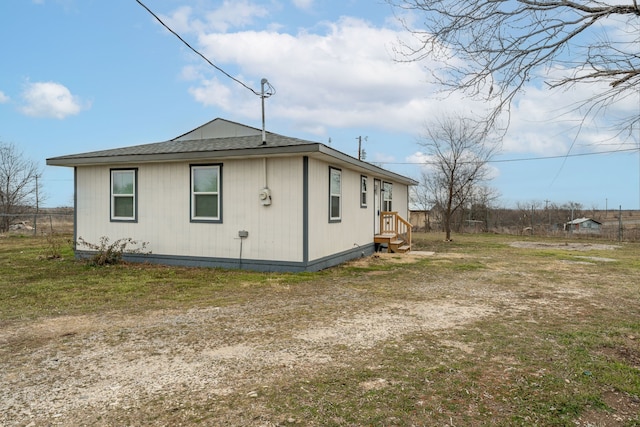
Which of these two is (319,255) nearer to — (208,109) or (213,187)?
(213,187)

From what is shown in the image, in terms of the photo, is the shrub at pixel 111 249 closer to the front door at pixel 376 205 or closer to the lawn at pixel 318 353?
the lawn at pixel 318 353

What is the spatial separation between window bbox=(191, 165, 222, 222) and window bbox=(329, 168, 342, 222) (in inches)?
98.6

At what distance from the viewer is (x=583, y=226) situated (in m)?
21.2

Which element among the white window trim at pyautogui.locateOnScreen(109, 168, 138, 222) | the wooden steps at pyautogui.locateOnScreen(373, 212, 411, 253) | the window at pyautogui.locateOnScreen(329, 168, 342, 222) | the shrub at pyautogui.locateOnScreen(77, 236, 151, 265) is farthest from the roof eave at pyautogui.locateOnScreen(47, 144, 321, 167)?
the wooden steps at pyautogui.locateOnScreen(373, 212, 411, 253)

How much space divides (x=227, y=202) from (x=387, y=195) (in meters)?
7.25

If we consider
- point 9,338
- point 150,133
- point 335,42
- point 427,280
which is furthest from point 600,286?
point 150,133

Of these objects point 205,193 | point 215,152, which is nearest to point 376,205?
point 205,193

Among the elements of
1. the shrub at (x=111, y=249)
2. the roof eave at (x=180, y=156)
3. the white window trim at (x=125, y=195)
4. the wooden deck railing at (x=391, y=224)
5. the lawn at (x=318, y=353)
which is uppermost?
the roof eave at (x=180, y=156)

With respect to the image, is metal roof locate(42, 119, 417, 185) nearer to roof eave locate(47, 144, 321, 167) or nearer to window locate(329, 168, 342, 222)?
roof eave locate(47, 144, 321, 167)

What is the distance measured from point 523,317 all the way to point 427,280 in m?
2.67

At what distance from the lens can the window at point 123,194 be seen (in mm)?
9375

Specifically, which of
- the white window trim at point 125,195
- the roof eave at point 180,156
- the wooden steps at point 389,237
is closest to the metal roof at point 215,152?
the roof eave at point 180,156

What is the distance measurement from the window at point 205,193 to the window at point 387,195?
6.72 m

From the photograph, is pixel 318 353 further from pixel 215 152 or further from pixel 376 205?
pixel 376 205
